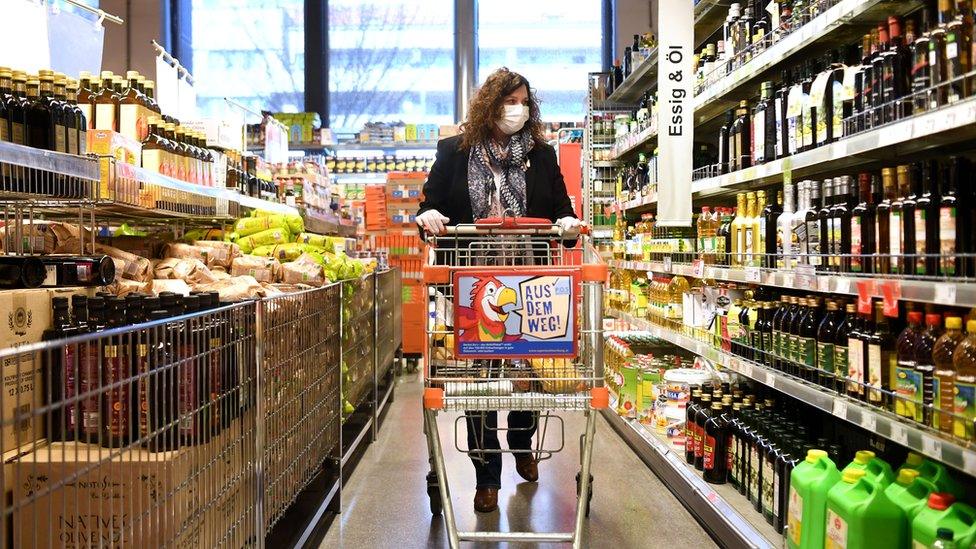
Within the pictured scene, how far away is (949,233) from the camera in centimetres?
196

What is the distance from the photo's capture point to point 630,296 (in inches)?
221

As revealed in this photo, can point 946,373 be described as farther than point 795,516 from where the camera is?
No

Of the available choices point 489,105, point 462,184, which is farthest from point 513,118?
point 462,184

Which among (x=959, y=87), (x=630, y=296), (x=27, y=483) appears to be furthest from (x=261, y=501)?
(x=630, y=296)

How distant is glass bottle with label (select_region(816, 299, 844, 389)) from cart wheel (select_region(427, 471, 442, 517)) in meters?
1.54

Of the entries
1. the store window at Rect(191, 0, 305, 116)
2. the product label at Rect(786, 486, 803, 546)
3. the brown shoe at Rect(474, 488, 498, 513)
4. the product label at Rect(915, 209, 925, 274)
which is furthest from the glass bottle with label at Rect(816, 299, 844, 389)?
the store window at Rect(191, 0, 305, 116)

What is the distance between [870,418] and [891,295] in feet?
1.17

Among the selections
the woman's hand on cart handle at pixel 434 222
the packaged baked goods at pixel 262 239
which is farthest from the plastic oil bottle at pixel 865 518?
the packaged baked goods at pixel 262 239

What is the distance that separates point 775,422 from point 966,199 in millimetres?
1334

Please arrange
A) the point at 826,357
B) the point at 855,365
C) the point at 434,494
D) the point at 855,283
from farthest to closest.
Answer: the point at 434,494 < the point at 826,357 < the point at 855,365 < the point at 855,283

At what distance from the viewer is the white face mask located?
3.22 meters

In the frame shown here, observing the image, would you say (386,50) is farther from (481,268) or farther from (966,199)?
(966,199)

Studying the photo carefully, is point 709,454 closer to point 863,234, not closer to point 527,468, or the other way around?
point 527,468

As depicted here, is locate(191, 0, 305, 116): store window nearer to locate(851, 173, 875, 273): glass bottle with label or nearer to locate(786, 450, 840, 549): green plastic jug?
locate(851, 173, 875, 273): glass bottle with label
